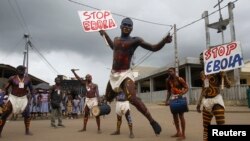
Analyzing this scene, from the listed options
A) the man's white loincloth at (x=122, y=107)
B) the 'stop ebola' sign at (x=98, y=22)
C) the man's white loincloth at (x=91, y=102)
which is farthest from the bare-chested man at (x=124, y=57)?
the man's white loincloth at (x=91, y=102)

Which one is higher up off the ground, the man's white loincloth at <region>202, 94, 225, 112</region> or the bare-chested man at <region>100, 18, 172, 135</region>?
the bare-chested man at <region>100, 18, 172, 135</region>

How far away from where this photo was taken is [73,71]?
12.1 m

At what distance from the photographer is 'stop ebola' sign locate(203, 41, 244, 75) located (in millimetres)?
6762

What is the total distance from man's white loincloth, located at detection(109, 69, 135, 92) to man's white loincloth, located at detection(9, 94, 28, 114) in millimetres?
4141

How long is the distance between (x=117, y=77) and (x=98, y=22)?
1.58m

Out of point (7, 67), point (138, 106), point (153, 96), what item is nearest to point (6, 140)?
point (138, 106)

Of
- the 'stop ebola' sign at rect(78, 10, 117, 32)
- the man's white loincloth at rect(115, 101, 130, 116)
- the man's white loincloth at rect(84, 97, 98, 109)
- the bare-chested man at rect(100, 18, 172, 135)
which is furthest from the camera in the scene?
the man's white loincloth at rect(84, 97, 98, 109)

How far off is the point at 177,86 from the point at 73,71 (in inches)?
175

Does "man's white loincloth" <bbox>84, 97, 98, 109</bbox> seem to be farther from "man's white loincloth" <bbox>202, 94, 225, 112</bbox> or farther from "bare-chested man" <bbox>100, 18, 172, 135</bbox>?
"man's white loincloth" <bbox>202, 94, 225, 112</bbox>

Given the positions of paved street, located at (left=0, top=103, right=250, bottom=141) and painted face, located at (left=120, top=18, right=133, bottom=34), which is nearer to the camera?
painted face, located at (left=120, top=18, right=133, bottom=34)

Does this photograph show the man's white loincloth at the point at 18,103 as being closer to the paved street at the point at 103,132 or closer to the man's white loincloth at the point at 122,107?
the paved street at the point at 103,132

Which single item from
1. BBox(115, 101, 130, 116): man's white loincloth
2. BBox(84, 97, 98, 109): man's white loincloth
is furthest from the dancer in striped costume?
BBox(84, 97, 98, 109): man's white loincloth

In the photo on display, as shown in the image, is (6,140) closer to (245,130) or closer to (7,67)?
(245,130)

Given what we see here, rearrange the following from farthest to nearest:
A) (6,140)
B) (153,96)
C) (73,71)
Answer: (153,96), (73,71), (6,140)
